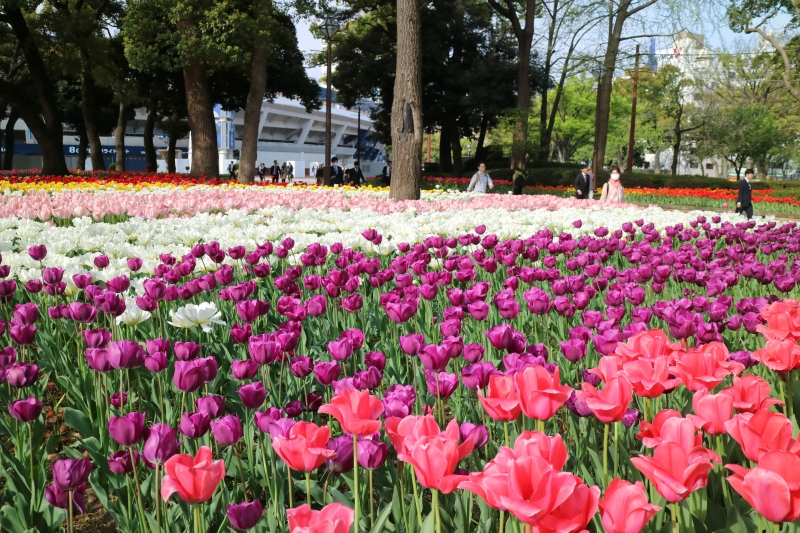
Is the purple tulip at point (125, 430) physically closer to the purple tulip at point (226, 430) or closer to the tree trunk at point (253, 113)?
the purple tulip at point (226, 430)

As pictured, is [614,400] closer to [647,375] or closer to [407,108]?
[647,375]

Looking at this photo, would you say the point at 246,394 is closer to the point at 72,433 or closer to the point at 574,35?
the point at 72,433

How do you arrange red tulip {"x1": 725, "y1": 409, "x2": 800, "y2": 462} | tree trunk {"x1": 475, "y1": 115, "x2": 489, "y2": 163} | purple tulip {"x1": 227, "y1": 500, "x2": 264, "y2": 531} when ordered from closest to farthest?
red tulip {"x1": 725, "y1": 409, "x2": 800, "y2": 462} < purple tulip {"x1": 227, "y1": 500, "x2": 264, "y2": 531} < tree trunk {"x1": 475, "y1": 115, "x2": 489, "y2": 163}

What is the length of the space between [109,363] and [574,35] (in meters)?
31.8

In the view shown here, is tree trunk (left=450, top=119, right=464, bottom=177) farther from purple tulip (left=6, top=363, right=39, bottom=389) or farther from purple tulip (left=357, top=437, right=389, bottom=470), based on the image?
purple tulip (left=357, top=437, right=389, bottom=470)

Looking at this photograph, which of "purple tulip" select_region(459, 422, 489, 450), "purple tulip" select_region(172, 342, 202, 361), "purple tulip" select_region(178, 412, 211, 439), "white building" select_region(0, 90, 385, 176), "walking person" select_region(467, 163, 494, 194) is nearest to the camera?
"purple tulip" select_region(459, 422, 489, 450)

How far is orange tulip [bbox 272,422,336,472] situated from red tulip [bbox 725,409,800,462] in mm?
802

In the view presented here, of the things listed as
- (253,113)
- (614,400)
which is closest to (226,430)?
(614,400)

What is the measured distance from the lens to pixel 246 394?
1.89 meters

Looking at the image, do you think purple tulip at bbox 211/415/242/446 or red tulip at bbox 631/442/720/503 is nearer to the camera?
red tulip at bbox 631/442/720/503

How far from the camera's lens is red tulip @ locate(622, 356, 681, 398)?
1.74 m

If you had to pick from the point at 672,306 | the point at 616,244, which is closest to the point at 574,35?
the point at 616,244

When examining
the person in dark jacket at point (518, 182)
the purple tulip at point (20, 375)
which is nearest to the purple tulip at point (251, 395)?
the purple tulip at point (20, 375)

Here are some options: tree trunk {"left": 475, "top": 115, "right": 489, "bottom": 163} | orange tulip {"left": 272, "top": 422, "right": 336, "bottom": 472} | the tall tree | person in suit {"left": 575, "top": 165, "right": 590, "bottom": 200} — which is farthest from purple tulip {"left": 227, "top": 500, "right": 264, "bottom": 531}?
tree trunk {"left": 475, "top": 115, "right": 489, "bottom": 163}
